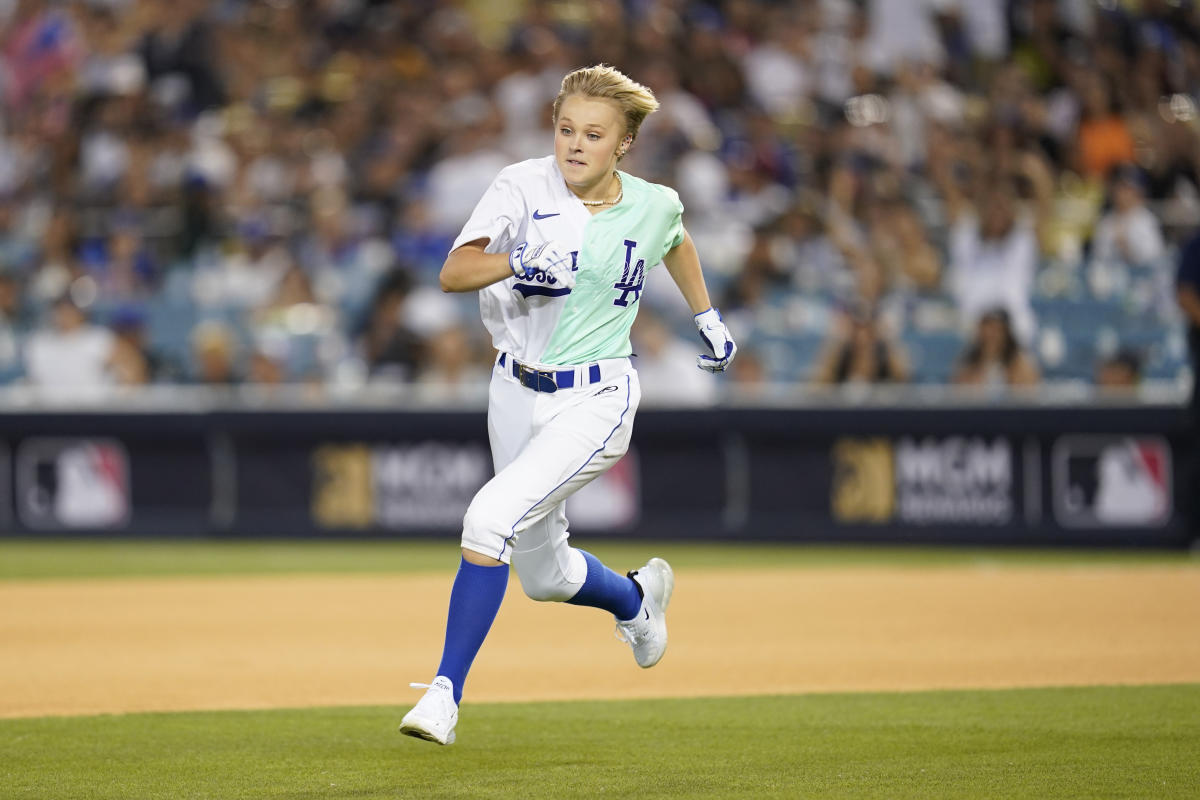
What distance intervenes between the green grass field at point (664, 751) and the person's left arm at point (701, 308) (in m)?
1.35

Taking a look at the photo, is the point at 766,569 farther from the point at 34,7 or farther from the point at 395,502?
the point at 34,7

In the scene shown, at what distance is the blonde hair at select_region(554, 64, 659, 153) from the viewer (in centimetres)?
554

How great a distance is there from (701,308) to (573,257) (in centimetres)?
80

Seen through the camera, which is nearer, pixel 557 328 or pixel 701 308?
pixel 557 328

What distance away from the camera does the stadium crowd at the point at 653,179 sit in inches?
524

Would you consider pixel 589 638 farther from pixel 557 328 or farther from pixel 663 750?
pixel 557 328

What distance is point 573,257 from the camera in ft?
17.8

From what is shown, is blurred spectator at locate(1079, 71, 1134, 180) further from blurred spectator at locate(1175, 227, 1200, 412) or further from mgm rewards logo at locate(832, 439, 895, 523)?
mgm rewards logo at locate(832, 439, 895, 523)

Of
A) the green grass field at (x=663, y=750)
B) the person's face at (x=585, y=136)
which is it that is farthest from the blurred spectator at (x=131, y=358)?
the person's face at (x=585, y=136)

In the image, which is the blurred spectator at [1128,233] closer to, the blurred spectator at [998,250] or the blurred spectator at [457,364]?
the blurred spectator at [998,250]

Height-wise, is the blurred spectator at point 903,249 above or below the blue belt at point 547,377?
above

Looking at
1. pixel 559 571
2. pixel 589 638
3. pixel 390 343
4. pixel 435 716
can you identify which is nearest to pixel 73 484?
pixel 390 343

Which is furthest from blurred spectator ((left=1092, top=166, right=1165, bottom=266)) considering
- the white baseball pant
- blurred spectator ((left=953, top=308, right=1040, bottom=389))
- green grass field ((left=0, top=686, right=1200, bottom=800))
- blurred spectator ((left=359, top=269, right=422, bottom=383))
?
the white baseball pant

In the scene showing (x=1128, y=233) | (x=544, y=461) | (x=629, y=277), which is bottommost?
(x=544, y=461)
